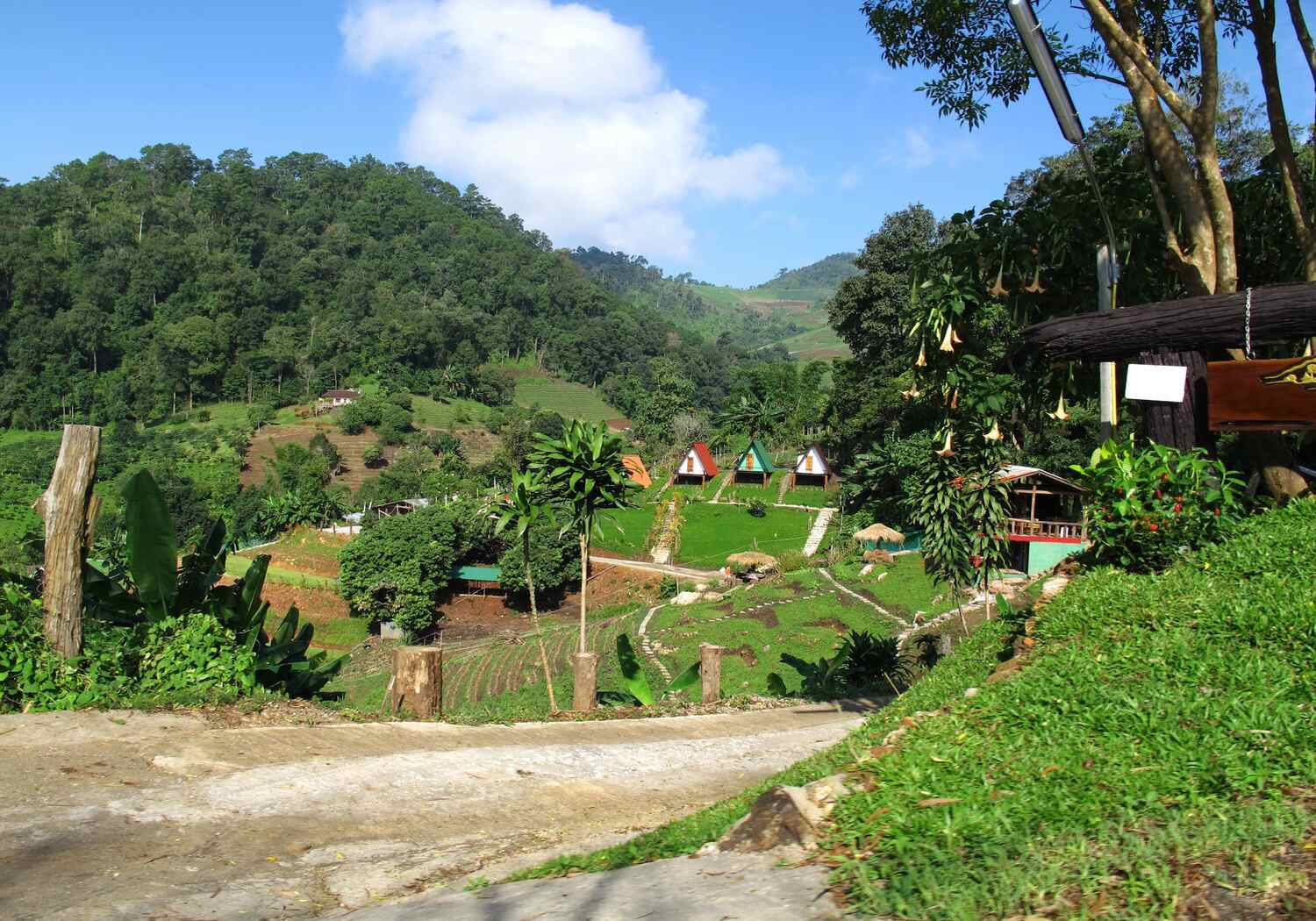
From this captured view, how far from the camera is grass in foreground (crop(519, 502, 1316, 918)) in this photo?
9.69ft

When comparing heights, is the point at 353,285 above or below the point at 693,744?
above

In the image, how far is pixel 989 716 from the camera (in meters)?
4.31

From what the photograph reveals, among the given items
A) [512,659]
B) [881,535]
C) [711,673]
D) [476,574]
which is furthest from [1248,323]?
[476,574]

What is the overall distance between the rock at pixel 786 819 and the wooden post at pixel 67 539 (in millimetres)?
5478

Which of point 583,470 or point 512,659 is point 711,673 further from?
point 512,659

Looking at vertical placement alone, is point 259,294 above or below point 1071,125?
above

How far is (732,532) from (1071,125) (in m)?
41.7

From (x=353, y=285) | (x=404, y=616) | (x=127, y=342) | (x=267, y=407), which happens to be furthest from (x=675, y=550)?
(x=353, y=285)

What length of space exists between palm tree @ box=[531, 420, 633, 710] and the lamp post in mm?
5113

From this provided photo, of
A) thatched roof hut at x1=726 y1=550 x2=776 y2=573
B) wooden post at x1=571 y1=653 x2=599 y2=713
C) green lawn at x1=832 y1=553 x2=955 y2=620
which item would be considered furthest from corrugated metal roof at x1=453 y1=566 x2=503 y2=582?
wooden post at x1=571 y1=653 x2=599 y2=713

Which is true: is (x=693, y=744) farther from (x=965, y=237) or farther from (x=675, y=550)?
(x=675, y=550)

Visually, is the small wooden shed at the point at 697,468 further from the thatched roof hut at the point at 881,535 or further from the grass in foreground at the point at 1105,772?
the grass in foreground at the point at 1105,772

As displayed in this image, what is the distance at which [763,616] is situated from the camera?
2805cm

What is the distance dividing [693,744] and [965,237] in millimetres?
5160
